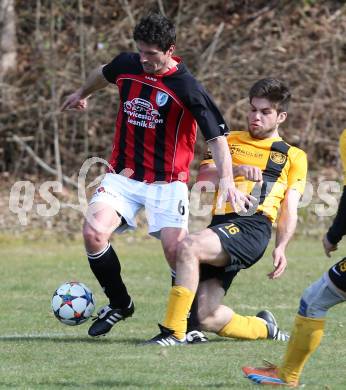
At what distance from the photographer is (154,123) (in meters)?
6.96

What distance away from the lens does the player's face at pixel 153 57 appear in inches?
261

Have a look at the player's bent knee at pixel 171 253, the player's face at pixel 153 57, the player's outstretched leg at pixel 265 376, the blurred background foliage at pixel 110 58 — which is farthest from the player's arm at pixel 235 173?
the blurred background foliage at pixel 110 58

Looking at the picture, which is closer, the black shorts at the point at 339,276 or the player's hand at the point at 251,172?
the black shorts at the point at 339,276

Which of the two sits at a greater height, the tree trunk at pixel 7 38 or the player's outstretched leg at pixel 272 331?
the tree trunk at pixel 7 38

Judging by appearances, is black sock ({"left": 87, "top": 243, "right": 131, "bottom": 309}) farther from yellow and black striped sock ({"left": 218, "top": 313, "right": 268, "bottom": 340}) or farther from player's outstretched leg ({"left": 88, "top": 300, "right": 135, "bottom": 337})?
yellow and black striped sock ({"left": 218, "top": 313, "right": 268, "bottom": 340})

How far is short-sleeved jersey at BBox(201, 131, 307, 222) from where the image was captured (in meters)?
6.89

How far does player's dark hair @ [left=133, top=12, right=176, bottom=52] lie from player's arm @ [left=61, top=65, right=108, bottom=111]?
78cm

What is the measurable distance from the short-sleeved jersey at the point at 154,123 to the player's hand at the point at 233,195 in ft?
2.19

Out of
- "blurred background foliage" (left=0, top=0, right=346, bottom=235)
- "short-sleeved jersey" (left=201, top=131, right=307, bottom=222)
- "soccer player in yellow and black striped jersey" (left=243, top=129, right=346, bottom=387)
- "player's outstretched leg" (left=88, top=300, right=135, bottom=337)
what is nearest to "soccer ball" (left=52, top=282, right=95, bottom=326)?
"player's outstretched leg" (left=88, top=300, right=135, bottom=337)

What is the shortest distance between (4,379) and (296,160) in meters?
2.72

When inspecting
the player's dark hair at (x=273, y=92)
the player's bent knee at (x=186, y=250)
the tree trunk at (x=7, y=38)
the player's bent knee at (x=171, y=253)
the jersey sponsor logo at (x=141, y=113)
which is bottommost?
the player's bent knee at (x=171, y=253)

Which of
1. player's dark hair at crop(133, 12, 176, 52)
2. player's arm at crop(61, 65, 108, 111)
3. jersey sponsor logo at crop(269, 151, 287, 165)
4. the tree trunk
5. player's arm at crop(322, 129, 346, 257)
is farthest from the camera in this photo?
the tree trunk

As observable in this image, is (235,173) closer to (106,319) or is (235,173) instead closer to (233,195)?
(233,195)

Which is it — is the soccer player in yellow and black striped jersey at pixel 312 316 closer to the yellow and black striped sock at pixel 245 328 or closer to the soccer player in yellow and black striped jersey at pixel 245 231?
the soccer player in yellow and black striped jersey at pixel 245 231
